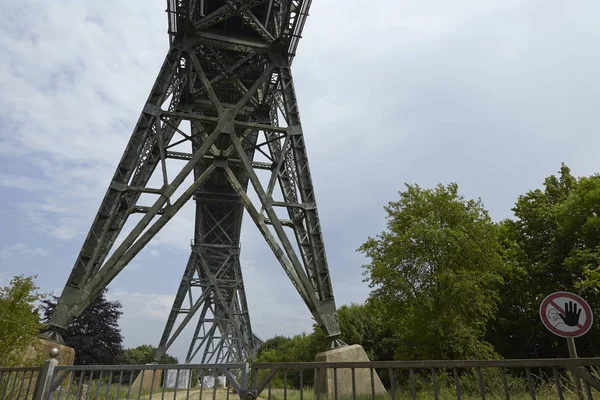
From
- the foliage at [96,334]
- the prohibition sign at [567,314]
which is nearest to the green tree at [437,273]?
the prohibition sign at [567,314]

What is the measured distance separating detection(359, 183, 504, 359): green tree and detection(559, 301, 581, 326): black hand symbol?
6.93 meters

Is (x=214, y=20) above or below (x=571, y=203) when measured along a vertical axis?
above

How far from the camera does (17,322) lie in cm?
792

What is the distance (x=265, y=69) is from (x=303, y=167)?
3434 millimetres

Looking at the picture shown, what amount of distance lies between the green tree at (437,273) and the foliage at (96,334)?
2434 cm

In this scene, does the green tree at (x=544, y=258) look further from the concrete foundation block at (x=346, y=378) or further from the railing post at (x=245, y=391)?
the railing post at (x=245, y=391)

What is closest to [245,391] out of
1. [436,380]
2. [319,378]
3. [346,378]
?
[319,378]

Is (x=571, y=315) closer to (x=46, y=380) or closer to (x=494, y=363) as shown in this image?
(x=494, y=363)

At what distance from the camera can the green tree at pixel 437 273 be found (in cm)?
1270

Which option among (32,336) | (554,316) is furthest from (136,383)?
(554,316)

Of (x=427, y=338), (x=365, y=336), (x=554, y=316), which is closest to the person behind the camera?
(x=554, y=316)

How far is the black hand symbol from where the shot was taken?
17.4 feet

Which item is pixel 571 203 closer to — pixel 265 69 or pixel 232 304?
pixel 265 69

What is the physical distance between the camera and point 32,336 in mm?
7957
